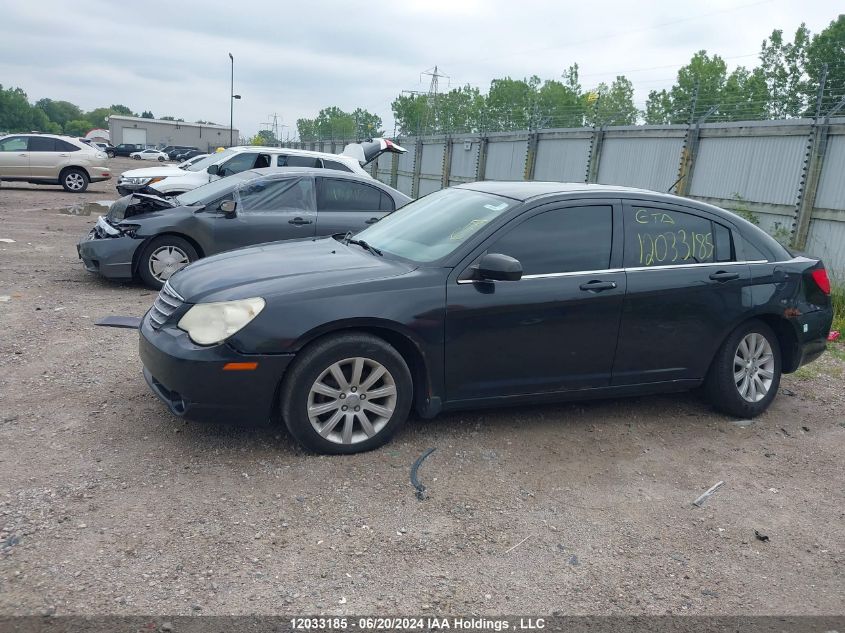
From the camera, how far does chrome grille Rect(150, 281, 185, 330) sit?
4.41 metres

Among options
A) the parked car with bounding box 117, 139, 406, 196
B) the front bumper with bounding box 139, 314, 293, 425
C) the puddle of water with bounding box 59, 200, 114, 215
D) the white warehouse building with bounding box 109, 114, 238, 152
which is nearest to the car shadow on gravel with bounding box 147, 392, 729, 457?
the front bumper with bounding box 139, 314, 293, 425

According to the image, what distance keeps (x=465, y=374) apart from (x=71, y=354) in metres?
3.36

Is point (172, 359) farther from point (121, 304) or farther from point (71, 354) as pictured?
point (121, 304)

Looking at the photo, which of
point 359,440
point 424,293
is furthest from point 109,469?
point 424,293

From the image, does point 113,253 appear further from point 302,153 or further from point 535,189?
point 302,153

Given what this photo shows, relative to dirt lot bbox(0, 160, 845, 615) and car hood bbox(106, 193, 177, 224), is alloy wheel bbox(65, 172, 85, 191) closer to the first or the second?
car hood bbox(106, 193, 177, 224)

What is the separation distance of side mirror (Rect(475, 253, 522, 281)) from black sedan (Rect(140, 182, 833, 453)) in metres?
0.01

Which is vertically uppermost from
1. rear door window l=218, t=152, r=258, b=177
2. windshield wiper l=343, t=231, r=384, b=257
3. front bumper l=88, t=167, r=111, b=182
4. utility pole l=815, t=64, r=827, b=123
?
utility pole l=815, t=64, r=827, b=123

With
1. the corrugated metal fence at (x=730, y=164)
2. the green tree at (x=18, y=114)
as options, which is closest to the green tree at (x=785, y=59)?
the corrugated metal fence at (x=730, y=164)

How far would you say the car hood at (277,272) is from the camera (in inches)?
167

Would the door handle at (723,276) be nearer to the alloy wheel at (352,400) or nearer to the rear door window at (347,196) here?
the alloy wheel at (352,400)

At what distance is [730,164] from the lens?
41.1 ft

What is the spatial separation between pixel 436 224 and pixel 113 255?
4.79 metres

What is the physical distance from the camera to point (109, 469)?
3.97 metres
